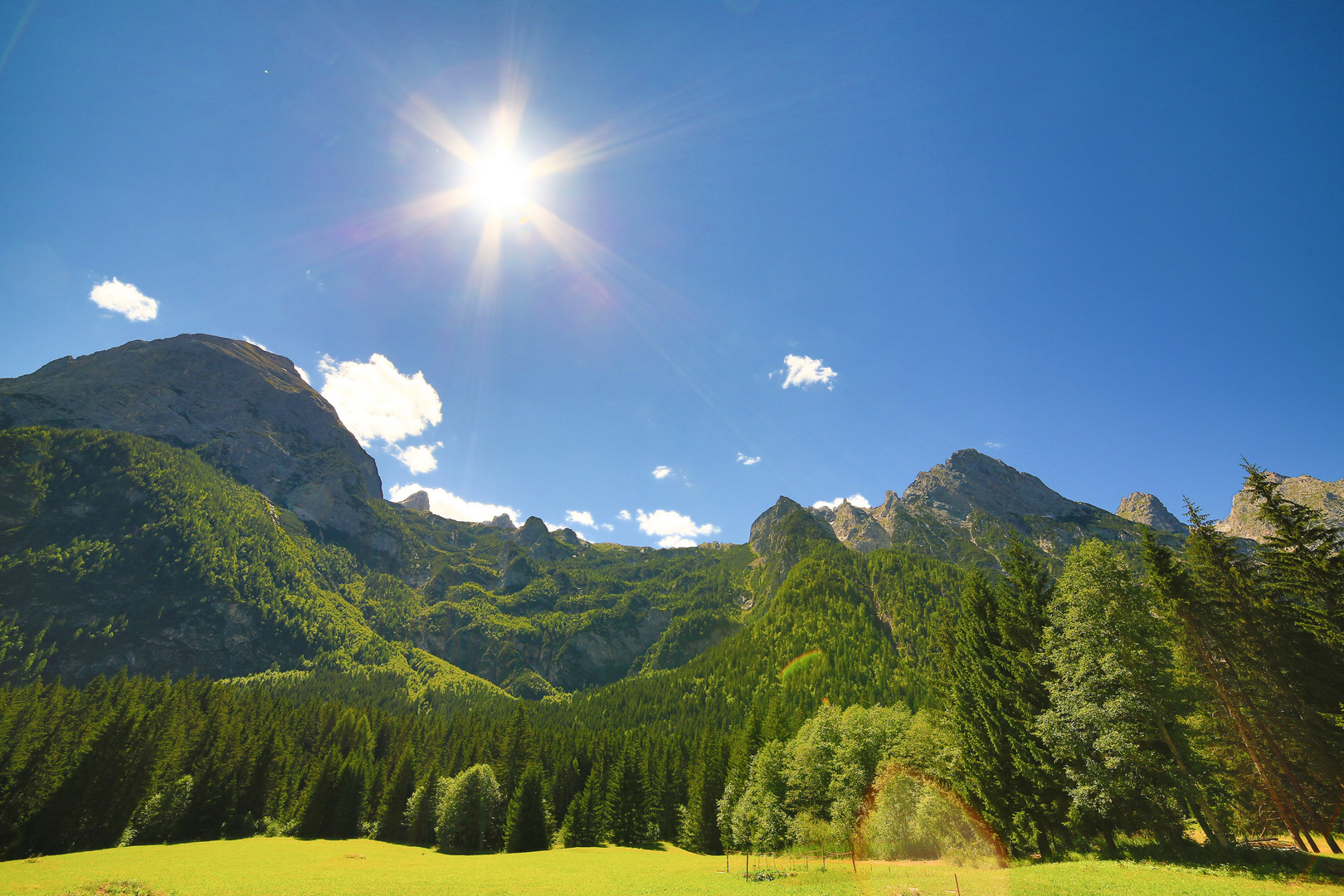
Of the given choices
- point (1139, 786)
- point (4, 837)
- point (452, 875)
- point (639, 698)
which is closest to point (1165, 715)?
point (1139, 786)

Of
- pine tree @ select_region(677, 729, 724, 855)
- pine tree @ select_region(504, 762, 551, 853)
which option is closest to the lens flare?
pine tree @ select_region(677, 729, 724, 855)

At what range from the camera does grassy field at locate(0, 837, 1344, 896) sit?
21031 millimetres

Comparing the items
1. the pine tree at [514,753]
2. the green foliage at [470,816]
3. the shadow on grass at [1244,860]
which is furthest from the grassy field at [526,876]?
the pine tree at [514,753]

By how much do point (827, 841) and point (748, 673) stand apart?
127991 mm

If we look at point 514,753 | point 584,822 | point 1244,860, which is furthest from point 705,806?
point 1244,860

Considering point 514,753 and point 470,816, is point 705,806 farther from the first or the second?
point 514,753

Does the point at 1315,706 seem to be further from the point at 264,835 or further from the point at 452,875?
the point at 264,835

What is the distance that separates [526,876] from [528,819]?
1176 inches

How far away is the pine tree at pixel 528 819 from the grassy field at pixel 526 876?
455 centimetres

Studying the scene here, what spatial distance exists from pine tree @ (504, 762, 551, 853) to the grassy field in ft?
14.9

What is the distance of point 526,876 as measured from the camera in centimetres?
4203

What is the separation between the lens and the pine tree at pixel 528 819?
2613 inches

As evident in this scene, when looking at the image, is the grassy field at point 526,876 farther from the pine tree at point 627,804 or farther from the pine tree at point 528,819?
the pine tree at point 627,804

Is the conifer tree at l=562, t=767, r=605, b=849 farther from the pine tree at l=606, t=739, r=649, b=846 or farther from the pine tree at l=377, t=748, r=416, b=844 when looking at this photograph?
the pine tree at l=377, t=748, r=416, b=844
